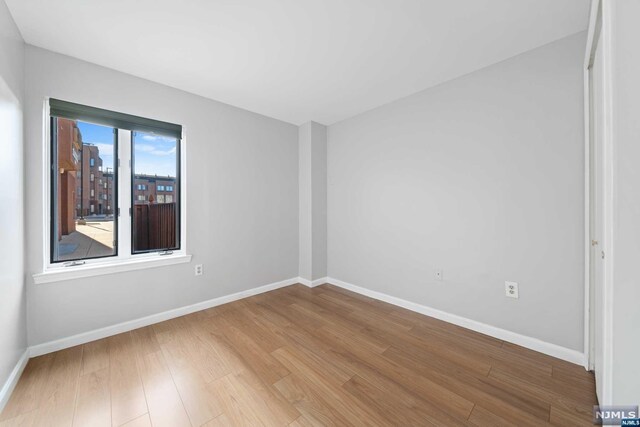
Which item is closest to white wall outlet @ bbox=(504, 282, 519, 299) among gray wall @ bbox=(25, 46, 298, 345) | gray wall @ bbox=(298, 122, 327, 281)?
gray wall @ bbox=(298, 122, 327, 281)

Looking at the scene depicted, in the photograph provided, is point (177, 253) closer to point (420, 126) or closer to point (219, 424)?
point (219, 424)

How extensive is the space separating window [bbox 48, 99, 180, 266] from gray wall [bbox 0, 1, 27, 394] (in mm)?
300

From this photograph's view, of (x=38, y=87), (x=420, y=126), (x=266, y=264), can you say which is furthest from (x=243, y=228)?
(x=420, y=126)

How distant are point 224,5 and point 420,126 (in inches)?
80.8

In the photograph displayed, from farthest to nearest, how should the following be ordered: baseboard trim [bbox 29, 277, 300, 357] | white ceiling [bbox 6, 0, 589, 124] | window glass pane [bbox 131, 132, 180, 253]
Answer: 1. window glass pane [bbox 131, 132, 180, 253]
2. baseboard trim [bbox 29, 277, 300, 357]
3. white ceiling [bbox 6, 0, 589, 124]

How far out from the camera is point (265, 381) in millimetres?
1615

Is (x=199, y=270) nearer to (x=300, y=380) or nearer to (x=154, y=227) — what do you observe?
(x=154, y=227)

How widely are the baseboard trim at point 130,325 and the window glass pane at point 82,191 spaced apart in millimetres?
665

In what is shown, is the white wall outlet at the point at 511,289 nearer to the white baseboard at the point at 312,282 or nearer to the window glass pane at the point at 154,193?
the white baseboard at the point at 312,282

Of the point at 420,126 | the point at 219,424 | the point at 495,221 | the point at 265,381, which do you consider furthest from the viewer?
the point at 420,126

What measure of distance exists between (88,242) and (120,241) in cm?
23

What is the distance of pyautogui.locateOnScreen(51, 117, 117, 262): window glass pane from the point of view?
205cm

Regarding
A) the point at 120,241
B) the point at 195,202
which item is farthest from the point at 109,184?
the point at 195,202

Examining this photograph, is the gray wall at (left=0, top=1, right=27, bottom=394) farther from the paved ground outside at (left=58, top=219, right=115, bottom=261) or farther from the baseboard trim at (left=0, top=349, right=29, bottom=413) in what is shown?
the paved ground outside at (left=58, top=219, right=115, bottom=261)
